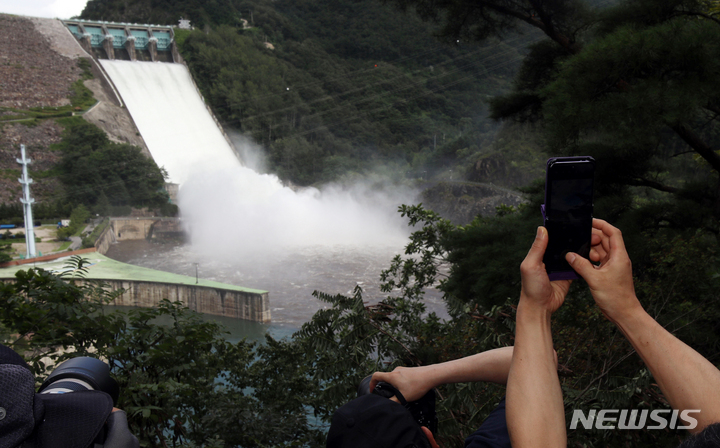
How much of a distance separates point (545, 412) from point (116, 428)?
697mm

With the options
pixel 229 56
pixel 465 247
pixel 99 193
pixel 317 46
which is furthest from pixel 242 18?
pixel 465 247

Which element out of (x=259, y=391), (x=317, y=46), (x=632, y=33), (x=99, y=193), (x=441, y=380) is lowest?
(x=99, y=193)

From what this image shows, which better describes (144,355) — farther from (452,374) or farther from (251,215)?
(251,215)

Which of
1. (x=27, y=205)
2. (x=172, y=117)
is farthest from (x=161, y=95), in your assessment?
(x=27, y=205)

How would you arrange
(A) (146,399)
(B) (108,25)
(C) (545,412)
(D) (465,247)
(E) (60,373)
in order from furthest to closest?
(B) (108,25) → (D) (465,247) → (A) (146,399) → (E) (60,373) → (C) (545,412)

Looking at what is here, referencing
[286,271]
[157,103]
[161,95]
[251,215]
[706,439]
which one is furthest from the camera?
[161,95]

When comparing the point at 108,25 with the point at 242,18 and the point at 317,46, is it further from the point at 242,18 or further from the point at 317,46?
the point at 317,46

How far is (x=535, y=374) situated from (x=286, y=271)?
22128 millimetres

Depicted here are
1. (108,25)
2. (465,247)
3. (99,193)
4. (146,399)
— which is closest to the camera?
(146,399)

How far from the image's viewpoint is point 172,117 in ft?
131

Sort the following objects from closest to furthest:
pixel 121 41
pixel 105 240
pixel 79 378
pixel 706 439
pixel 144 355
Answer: pixel 706 439
pixel 79 378
pixel 144 355
pixel 105 240
pixel 121 41

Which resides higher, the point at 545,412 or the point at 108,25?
the point at 108,25

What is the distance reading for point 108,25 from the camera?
4459cm

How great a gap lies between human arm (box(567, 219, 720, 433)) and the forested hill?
3399cm
